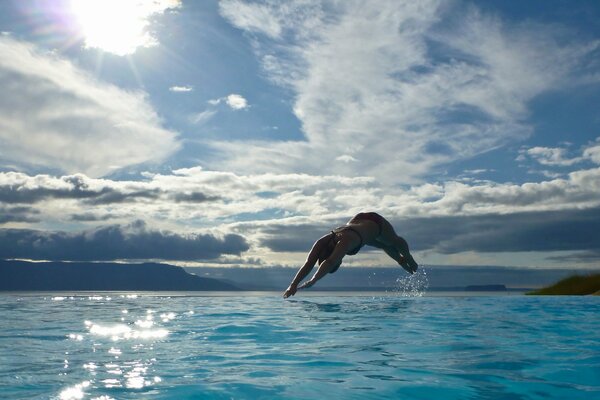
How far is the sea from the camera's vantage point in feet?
17.0

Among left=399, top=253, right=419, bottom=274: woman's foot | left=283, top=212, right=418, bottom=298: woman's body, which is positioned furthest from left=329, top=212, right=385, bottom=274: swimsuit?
left=399, top=253, right=419, bottom=274: woman's foot

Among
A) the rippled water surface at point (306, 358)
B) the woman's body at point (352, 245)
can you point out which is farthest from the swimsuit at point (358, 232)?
the rippled water surface at point (306, 358)

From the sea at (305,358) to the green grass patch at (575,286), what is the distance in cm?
1933

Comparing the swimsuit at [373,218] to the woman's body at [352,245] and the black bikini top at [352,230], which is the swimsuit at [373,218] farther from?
the black bikini top at [352,230]

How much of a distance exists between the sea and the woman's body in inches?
186

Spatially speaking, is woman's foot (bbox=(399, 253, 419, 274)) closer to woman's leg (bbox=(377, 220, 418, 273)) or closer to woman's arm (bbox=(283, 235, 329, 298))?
woman's leg (bbox=(377, 220, 418, 273))

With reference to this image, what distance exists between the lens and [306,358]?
6.94 meters

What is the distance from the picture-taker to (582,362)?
666 cm

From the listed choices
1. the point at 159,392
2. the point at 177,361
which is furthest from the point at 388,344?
the point at 159,392

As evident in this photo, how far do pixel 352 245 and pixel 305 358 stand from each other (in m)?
10.7

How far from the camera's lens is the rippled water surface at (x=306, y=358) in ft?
17.1

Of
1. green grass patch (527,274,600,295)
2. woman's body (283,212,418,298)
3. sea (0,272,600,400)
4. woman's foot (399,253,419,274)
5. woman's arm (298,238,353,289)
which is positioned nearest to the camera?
sea (0,272,600,400)

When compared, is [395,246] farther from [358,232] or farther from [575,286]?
[575,286]

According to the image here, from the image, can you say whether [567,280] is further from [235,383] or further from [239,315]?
[235,383]
